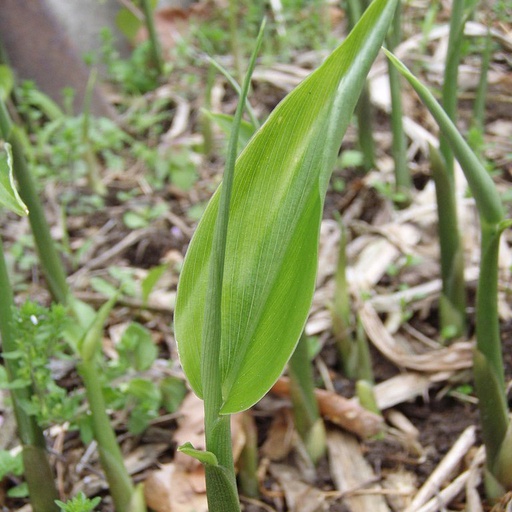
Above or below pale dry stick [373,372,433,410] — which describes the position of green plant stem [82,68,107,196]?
above

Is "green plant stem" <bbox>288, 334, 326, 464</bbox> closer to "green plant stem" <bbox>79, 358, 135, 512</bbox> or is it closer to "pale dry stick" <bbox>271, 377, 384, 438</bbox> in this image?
"pale dry stick" <bbox>271, 377, 384, 438</bbox>

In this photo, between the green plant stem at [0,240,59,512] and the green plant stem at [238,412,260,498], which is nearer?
the green plant stem at [0,240,59,512]

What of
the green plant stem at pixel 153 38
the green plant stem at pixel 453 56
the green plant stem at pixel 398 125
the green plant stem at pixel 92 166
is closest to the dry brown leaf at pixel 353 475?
the green plant stem at pixel 453 56

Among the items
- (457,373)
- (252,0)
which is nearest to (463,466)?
(457,373)

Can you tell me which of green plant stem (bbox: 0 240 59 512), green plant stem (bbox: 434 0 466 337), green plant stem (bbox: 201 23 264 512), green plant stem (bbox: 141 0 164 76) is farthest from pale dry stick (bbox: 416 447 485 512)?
green plant stem (bbox: 141 0 164 76)

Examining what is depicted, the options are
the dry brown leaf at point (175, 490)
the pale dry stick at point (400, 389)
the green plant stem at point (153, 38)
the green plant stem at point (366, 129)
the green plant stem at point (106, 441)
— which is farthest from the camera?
the green plant stem at point (153, 38)

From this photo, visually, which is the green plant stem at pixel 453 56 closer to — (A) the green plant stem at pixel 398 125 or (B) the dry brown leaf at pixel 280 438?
(A) the green plant stem at pixel 398 125
